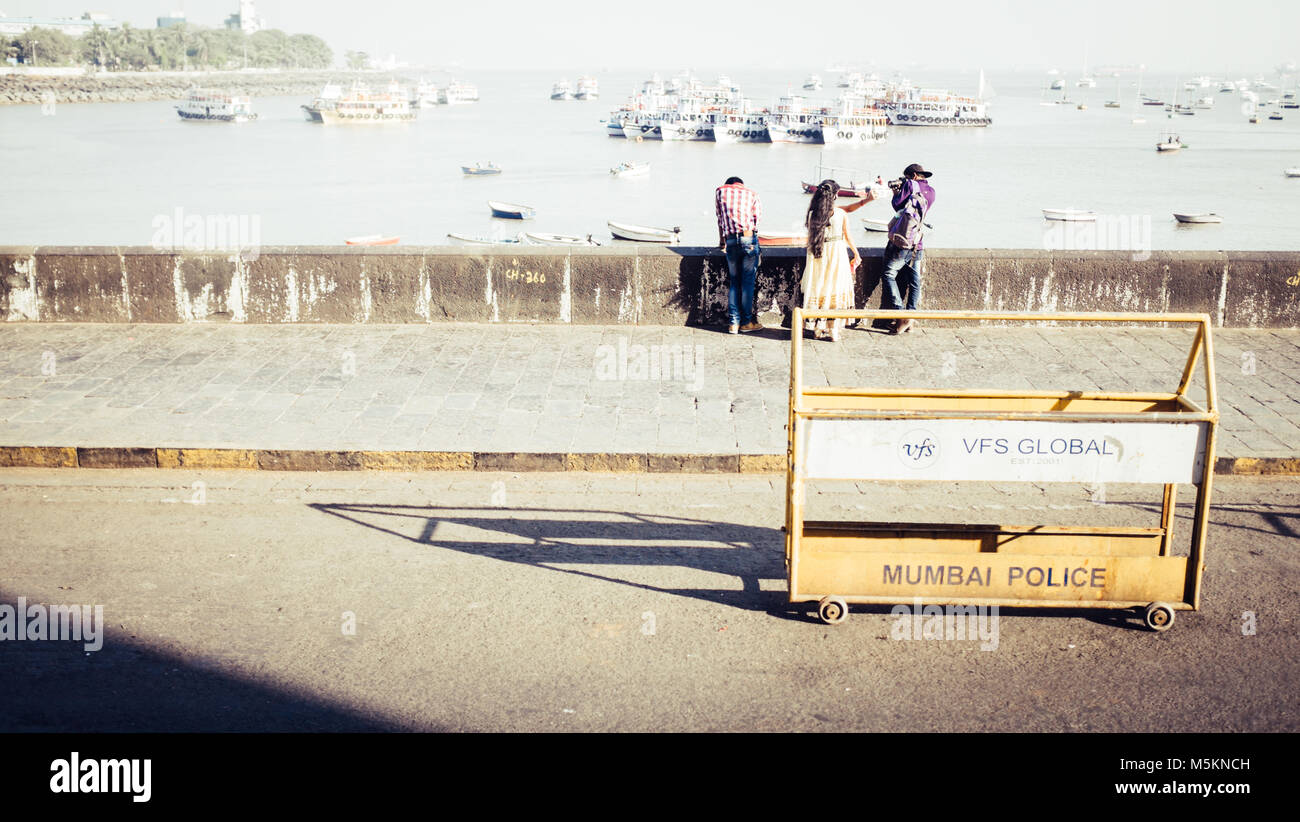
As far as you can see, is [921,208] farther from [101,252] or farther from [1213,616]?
[101,252]

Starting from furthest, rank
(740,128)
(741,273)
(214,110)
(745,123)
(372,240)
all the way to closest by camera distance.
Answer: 1. (214,110)
2. (745,123)
3. (740,128)
4. (372,240)
5. (741,273)

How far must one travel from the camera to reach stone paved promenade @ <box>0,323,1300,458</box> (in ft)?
25.0

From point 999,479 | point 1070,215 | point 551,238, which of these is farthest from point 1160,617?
point 1070,215

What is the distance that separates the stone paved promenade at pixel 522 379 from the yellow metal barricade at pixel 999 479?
2129 mm

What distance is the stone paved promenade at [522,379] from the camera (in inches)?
300

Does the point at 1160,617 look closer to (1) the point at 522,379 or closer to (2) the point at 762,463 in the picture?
(2) the point at 762,463

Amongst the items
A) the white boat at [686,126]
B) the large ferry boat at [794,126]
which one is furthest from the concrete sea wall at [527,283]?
the white boat at [686,126]

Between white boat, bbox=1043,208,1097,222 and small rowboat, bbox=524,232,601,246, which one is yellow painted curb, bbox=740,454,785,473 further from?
white boat, bbox=1043,208,1097,222

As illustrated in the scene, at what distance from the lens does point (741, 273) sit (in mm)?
10469

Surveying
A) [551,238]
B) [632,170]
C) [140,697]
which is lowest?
[551,238]

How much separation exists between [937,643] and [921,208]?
611cm

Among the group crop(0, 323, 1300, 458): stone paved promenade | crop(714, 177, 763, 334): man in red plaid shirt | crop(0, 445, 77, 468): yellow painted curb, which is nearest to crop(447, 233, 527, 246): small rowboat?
crop(0, 323, 1300, 458): stone paved promenade

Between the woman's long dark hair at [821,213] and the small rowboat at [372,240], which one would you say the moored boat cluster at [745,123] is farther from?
the woman's long dark hair at [821,213]

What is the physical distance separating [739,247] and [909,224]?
5.23 feet
